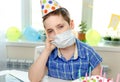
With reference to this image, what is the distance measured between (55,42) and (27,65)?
1017 mm

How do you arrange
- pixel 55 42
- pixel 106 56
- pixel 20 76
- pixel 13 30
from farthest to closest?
pixel 13 30 < pixel 106 56 < pixel 20 76 < pixel 55 42

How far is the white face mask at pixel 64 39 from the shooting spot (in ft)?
3.91

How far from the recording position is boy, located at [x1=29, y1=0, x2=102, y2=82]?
1.19 metres

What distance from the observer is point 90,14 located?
86.2 inches

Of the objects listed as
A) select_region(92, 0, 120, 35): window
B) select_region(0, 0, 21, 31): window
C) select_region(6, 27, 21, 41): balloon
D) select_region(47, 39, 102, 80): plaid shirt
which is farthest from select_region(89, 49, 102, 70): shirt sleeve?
select_region(0, 0, 21, 31): window

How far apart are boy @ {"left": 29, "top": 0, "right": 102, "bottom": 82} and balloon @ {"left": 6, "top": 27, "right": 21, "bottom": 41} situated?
0.96 m

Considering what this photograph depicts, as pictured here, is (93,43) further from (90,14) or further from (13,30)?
(13,30)

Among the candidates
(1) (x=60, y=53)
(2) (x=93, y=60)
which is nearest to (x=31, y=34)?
(1) (x=60, y=53)

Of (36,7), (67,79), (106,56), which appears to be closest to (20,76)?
(67,79)

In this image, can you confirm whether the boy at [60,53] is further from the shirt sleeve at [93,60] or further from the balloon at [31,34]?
the balloon at [31,34]

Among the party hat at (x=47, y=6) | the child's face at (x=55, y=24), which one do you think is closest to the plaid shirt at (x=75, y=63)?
the child's face at (x=55, y=24)

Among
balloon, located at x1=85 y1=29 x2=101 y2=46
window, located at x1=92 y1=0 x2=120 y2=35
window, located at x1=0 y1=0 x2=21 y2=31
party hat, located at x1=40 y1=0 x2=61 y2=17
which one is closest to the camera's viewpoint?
party hat, located at x1=40 y1=0 x2=61 y2=17

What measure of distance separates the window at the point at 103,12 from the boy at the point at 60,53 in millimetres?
960

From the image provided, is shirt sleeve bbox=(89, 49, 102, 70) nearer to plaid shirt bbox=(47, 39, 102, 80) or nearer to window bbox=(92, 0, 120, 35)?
plaid shirt bbox=(47, 39, 102, 80)
